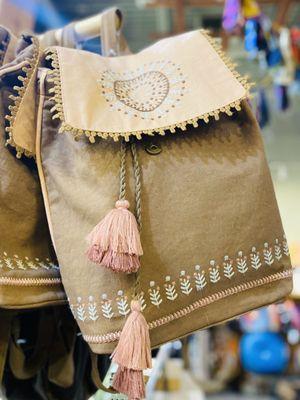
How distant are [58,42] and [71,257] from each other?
→ 0.41 m

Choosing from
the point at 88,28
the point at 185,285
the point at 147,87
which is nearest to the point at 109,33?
the point at 88,28

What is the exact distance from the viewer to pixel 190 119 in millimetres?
520

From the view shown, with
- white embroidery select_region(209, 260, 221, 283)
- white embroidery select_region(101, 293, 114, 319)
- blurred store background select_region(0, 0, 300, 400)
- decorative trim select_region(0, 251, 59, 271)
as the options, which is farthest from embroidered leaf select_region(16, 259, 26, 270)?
blurred store background select_region(0, 0, 300, 400)

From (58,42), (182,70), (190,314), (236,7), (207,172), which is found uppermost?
(236,7)

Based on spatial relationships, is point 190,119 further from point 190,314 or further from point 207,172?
point 190,314

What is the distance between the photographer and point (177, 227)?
20.1 inches

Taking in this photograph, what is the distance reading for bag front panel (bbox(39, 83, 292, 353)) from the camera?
49 cm

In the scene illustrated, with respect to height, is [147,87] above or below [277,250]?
above

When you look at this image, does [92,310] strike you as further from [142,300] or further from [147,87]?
[147,87]

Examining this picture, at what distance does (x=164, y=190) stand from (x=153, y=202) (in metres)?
0.02

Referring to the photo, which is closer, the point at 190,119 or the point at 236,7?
the point at 190,119

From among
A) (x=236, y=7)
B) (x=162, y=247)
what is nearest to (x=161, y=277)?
(x=162, y=247)

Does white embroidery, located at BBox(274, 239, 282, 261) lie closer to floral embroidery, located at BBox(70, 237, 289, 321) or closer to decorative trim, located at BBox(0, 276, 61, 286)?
floral embroidery, located at BBox(70, 237, 289, 321)

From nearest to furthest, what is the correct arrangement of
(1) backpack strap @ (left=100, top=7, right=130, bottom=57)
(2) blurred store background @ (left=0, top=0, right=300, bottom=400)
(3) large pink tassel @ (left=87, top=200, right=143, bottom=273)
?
(3) large pink tassel @ (left=87, top=200, right=143, bottom=273), (1) backpack strap @ (left=100, top=7, right=130, bottom=57), (2) blurred store background @ (left=0, top=0, right=300, bottom=400)
